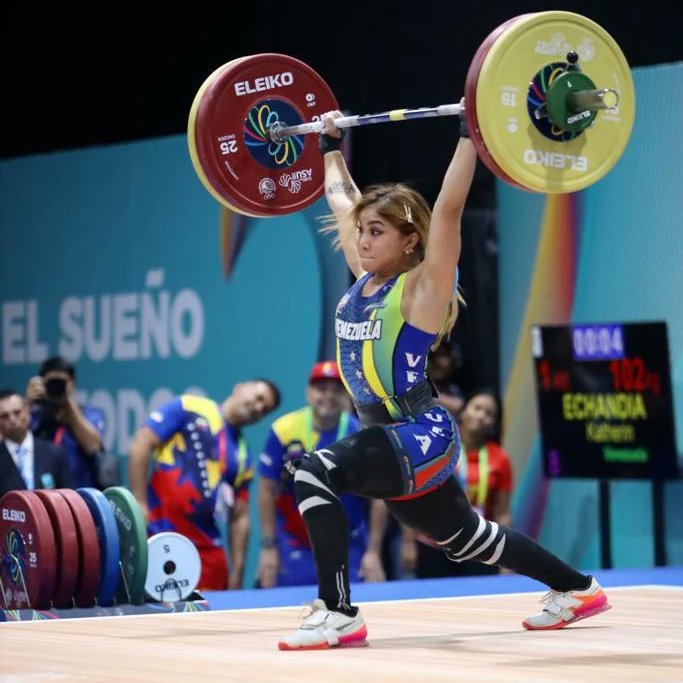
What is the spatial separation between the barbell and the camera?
10.1 feet

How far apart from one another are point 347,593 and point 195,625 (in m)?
0.96

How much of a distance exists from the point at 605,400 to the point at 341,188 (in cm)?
327

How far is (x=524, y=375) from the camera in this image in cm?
930

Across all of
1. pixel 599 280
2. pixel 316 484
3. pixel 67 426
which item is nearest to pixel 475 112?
pixel 316 484

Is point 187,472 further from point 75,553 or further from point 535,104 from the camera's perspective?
point 535,104

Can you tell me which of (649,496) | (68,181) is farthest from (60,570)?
(68,181)

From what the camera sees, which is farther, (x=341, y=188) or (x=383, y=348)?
(x=341, y=188)

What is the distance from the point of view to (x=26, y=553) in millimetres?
5727

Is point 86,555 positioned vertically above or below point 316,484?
below

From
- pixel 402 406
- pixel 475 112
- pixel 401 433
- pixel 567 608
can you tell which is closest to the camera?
pixel 475 112

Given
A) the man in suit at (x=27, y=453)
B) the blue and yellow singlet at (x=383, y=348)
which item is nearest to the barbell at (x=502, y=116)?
the blue and yellow singlet at (x=383, y=348)

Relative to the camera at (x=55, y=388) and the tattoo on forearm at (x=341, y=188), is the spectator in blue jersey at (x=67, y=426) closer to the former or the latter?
the camera at (x=55, y=388)

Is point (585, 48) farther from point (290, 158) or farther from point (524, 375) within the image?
point (524, 375)

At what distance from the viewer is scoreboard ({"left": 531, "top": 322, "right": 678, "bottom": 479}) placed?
26.0 ft
